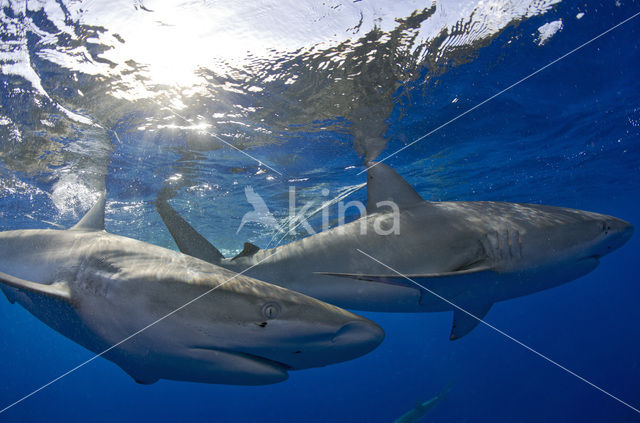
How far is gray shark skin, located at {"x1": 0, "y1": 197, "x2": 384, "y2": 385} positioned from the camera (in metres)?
1.92

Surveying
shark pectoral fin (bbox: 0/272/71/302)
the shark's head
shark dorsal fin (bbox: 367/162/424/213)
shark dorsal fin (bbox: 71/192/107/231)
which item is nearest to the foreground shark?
shark dorsal fin (bbox: 367/162/424/213)

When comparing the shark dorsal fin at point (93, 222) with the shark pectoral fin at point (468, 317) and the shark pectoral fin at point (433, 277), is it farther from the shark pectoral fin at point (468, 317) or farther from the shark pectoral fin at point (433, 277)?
the shark pectoral fin at point (468, 317)

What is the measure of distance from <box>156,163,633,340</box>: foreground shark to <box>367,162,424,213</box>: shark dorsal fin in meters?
0.01

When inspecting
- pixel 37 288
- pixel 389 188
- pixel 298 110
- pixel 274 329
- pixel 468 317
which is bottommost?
pixel 468 317

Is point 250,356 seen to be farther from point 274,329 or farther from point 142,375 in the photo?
point 142,375

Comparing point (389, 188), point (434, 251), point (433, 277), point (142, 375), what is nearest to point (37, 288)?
point (142, 375)

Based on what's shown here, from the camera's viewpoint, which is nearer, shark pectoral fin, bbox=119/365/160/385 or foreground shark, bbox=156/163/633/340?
shark pectoral fin, bbox=119/365/160/385

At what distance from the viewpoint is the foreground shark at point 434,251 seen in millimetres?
3201

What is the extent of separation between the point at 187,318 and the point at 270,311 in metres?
0.55

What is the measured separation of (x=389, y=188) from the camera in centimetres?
406

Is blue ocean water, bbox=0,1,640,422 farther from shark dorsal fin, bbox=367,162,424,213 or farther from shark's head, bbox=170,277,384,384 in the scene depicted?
shark's head, bbox=170,277,384,384

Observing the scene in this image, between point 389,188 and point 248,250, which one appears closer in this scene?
point 389,188

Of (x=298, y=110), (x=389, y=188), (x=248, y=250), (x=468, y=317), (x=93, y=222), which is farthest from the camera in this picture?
(x=298, y=110)

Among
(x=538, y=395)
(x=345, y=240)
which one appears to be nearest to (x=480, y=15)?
(x=345, y=240)
